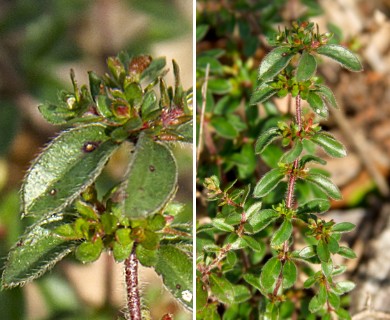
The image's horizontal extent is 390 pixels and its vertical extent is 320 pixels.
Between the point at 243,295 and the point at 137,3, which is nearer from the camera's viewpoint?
the point at 243,295

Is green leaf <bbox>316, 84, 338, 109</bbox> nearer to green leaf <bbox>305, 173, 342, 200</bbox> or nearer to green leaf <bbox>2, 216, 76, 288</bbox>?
green leaf <bbox>305, 173, 342, 200</bbox>

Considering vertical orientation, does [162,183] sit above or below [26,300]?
above

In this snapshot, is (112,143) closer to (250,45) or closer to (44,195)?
(44,195)

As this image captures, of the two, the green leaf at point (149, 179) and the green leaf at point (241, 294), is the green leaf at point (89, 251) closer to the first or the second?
the green leaf at point (149, 179)

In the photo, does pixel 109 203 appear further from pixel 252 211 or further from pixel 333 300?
pixel 333 300

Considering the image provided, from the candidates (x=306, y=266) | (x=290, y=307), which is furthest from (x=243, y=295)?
(x=306, y=266)

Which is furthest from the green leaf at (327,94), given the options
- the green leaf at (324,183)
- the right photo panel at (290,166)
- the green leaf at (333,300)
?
the green leaf at (333,300)

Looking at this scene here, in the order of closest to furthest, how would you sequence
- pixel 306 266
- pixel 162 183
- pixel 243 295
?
pixel 162 183, pixel 243 295, pixel 306 266

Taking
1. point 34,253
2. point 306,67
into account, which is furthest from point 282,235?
point 34,253
